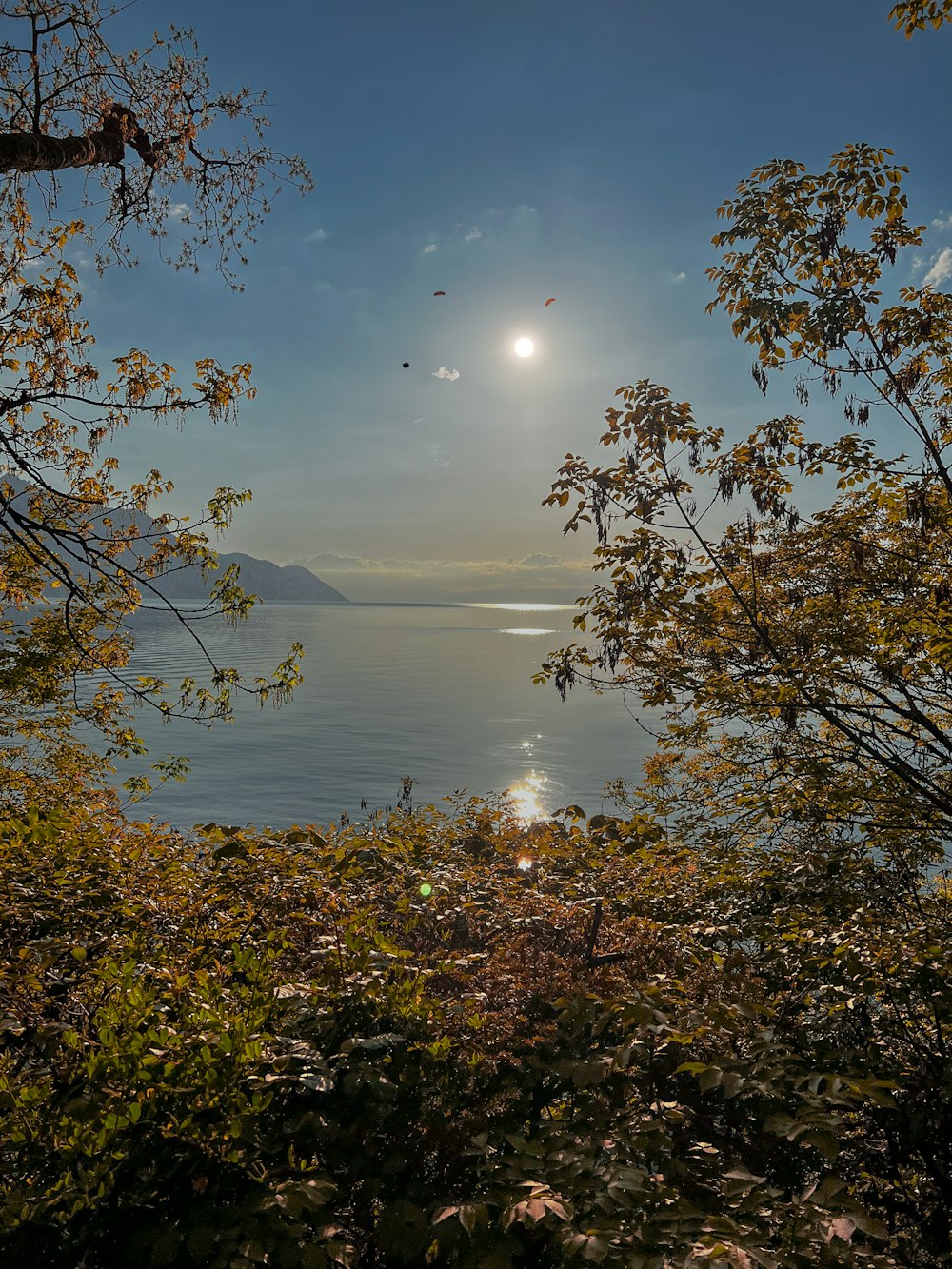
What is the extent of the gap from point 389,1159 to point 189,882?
165 inches

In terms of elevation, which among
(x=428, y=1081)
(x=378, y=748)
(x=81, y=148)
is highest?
(x=81, y=148)

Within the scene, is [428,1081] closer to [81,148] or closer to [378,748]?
[81,148]

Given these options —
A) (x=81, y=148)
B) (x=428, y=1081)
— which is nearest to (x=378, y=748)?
(x=81, y=148)

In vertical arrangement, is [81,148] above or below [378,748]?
above

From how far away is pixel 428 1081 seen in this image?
406 cm

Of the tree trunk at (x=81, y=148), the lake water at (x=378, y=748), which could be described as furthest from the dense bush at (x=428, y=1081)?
the lake water at (x=378, y=748)

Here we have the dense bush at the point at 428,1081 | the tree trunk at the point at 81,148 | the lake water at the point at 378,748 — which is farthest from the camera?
the lake water at the point at 378,748

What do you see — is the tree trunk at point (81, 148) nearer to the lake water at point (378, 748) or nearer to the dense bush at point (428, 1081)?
the dense bush at point (428, 1081)

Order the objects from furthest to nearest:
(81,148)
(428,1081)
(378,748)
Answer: (378,748) → (81,148) → (428,1081)

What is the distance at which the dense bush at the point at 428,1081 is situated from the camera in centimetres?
292

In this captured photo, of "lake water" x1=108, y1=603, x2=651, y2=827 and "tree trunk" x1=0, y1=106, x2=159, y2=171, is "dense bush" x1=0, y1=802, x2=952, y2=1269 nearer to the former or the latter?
"tree trunk" x1=0, y1=106, x2=159, y2=171

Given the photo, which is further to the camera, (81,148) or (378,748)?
(378,748)

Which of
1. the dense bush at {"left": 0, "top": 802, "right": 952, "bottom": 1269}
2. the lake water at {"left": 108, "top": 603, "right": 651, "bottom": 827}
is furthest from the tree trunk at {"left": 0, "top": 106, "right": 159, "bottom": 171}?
the lake water at {"left": 108, "top": 603, "right": 651, "bottom": 827}

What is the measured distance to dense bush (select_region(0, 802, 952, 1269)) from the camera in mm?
2916
